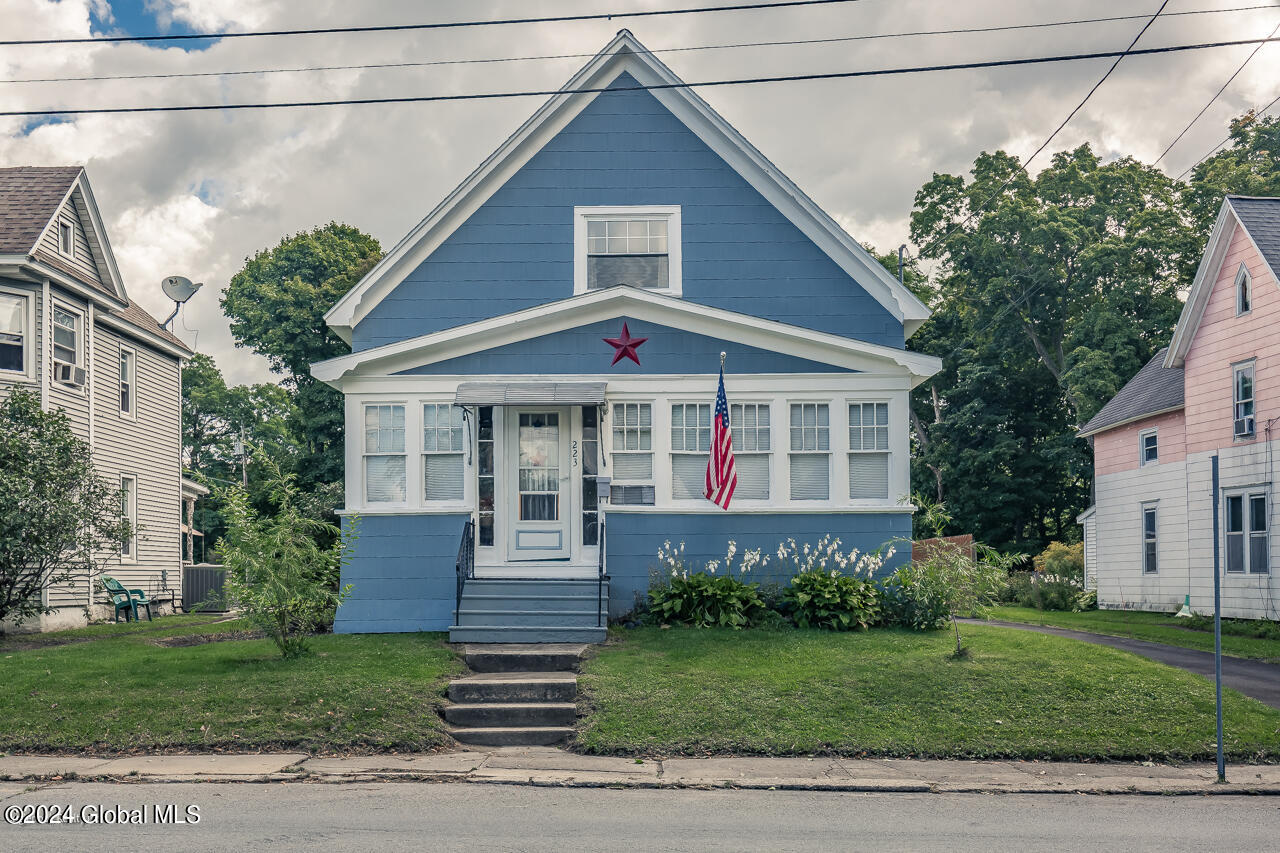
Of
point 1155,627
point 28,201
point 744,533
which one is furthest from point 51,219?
point 1155,627

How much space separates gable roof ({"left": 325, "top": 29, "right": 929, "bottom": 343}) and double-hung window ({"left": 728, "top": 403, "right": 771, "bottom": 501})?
2.71m

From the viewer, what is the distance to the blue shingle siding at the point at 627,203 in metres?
17.5

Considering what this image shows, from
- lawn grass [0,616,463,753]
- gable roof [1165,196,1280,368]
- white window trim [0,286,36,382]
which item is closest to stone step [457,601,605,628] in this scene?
lawn grass [0,616,463,753]

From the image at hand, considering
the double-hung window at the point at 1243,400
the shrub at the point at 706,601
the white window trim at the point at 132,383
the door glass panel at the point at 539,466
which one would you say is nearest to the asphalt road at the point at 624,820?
the shrub at the point at 706,601

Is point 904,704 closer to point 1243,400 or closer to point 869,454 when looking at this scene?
point 869,454

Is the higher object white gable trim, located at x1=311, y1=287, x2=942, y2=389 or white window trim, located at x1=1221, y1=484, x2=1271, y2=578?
white gable trim, located at x1=311, y1=287, x2=942, y2=389

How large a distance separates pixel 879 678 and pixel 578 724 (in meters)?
3.31

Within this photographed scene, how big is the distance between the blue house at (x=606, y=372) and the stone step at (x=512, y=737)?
4127mm

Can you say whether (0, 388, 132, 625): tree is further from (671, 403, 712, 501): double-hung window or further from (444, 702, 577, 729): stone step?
(671, 403, 712, 501): double-hung window

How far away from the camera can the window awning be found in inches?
619

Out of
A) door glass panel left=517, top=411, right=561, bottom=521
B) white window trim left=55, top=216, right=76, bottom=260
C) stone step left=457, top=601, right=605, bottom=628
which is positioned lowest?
stone step left=457, top=601, right=605, bottom=628

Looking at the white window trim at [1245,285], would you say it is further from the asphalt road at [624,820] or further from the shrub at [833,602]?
the asphalt road at [624,820]

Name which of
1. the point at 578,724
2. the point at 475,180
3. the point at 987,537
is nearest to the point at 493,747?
the point at 578,724

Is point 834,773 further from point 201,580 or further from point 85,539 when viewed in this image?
point 201,580
